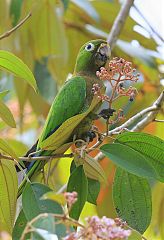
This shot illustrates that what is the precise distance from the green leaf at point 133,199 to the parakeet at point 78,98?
14 centimetres

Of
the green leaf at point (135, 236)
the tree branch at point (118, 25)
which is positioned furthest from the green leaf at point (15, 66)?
the tree branch at point (118, 25)

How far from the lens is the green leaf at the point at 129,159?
1.03 m

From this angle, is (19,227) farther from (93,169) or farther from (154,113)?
(154,113)

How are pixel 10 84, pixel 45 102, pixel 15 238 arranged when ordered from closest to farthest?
pixel 15 238 < pixel 45 102 < pixel 10 84

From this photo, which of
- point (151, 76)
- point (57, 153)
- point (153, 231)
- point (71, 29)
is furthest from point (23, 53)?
point (57, 153)

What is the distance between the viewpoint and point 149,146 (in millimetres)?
1096

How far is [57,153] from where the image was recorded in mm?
1211

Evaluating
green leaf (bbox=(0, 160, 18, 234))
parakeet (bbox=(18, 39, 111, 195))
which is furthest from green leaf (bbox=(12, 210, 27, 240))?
parakeet (bbox=(18, 39, 111, 195))

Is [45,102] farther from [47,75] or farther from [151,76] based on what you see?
[151,76]

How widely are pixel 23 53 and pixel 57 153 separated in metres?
0.78

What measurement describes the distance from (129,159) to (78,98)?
343mm

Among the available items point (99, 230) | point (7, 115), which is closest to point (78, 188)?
point (7, 115)

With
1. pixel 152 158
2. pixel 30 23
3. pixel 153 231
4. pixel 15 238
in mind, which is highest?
pixel 30 23

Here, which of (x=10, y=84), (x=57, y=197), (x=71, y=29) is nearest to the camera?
(x=57, y=197)
